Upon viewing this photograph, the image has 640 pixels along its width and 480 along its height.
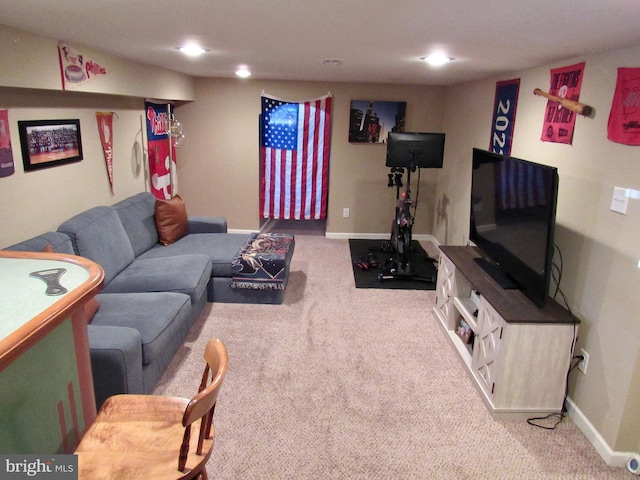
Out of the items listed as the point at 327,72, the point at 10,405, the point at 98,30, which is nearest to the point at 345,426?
the point at 10,405

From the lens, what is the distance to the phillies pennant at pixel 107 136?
146 inches

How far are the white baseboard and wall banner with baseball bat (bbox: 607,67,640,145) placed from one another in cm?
146

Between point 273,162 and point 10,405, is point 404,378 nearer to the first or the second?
point 10,405

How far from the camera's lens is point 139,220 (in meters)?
3.96

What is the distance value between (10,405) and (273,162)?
4.71 metres

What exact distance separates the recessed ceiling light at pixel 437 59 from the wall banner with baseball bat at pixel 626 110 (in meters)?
1.00

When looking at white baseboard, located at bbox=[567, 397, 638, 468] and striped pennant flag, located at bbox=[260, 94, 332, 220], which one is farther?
striped pennant flag, located at bbox=[260, 94, 332, 220]

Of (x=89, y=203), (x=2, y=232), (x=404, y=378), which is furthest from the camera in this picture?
(x=89, y=203)

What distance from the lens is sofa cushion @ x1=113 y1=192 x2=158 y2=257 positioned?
12.4ft

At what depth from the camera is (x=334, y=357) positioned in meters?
3.08

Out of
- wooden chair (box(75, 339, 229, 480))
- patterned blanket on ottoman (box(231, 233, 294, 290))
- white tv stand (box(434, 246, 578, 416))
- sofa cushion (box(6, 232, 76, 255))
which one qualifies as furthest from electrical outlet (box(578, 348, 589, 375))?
sofa cushion (box(6, 232, 76, 255))

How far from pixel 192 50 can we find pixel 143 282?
5.30ft

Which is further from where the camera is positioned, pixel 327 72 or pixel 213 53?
pixel 327 72

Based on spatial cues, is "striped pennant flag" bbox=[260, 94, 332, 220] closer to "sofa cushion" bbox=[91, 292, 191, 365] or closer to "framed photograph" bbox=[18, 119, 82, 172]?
"framed photograph" bbox=[18, 119, 82, 172]
